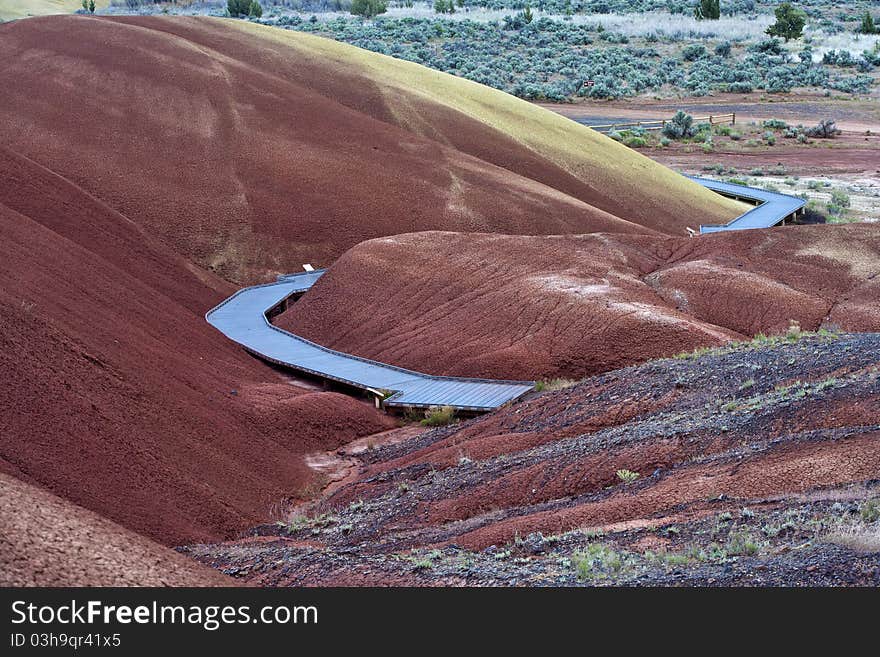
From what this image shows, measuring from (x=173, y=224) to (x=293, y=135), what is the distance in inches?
247

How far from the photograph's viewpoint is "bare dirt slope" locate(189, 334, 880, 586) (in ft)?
29.1

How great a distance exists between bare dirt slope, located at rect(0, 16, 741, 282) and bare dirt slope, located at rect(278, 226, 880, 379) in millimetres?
6311

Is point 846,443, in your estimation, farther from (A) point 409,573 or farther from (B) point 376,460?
(B) point 376,460

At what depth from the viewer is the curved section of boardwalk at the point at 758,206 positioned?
3728 centimetres

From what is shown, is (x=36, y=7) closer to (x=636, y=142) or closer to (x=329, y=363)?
(x=636, y=142)

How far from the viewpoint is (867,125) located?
62188mm

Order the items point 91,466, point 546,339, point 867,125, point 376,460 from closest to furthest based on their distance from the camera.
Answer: point 91,466 → point 376,460 → point 546,339 → point 867,125

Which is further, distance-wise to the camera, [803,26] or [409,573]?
[803,26]

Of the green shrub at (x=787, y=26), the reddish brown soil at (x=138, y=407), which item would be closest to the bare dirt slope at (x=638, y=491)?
the reddish brown soil at (x=138, y=407)

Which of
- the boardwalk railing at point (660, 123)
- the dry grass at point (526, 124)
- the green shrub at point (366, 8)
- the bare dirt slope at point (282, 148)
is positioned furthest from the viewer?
the green shrub at point (366, 8)

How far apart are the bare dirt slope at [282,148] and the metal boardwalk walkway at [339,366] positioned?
363 cm

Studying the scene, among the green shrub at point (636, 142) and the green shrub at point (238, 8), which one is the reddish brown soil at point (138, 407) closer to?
the green shrub at point (636, 142)

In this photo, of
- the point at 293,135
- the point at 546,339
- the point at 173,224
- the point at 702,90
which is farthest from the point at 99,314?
the point at 702,90

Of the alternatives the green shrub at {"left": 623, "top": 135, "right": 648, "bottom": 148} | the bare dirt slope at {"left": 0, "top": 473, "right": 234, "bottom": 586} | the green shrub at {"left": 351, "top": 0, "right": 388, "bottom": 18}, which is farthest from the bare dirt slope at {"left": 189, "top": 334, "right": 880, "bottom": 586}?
the green shrub at {"left": 351, "top": 0, "right": 388, "bottom": 18}
